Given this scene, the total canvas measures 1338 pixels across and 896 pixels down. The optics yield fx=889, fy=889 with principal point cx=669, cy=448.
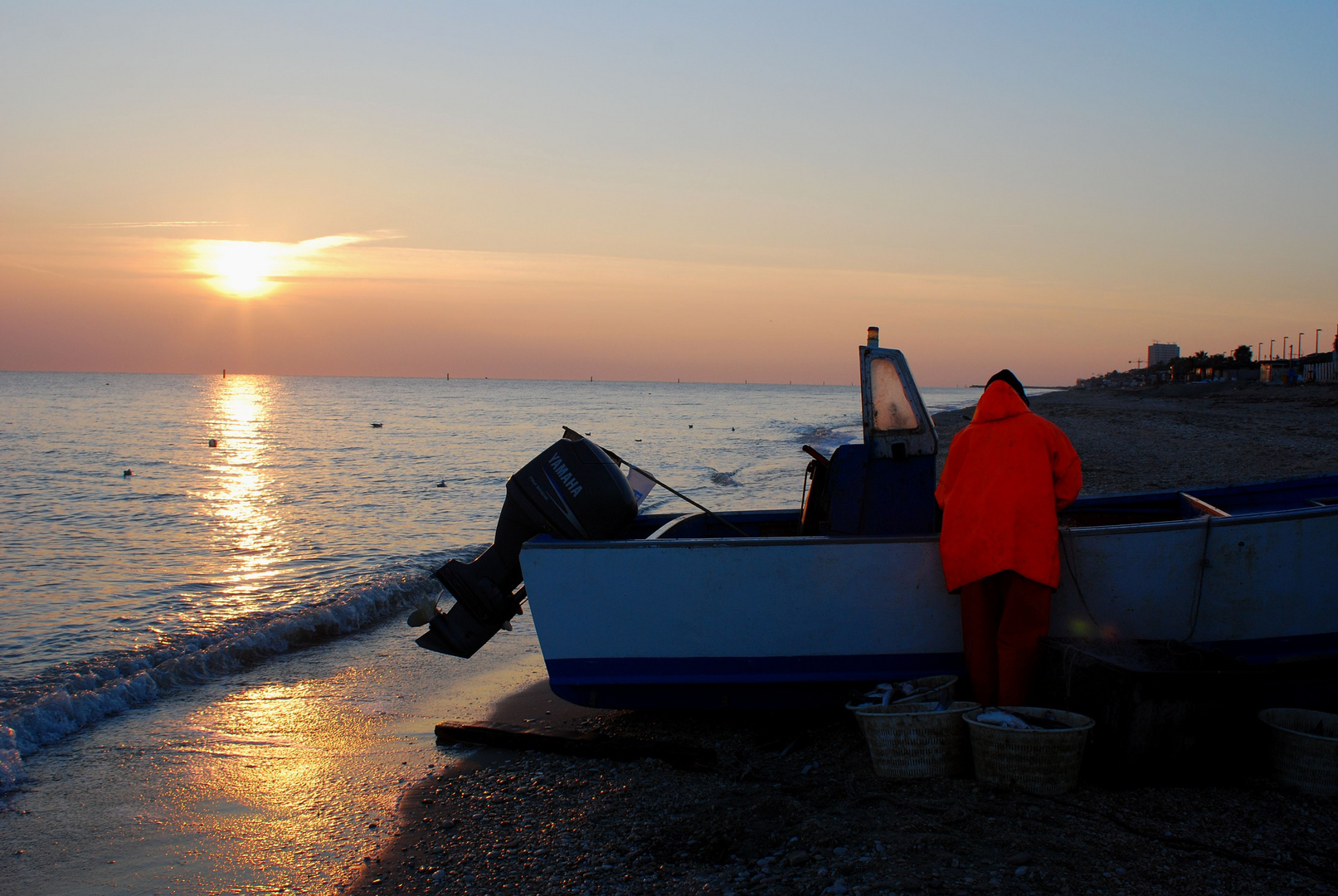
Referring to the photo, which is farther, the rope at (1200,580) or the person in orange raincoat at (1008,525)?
the rope at (1200,580)

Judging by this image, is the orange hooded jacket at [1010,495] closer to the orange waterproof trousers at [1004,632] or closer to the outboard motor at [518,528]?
the orange waterproof trousers at [1004,632]

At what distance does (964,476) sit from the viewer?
13.5ft

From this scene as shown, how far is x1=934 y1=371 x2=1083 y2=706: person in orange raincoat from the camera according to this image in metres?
4.02

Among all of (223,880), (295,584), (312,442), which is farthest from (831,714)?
(312,442)

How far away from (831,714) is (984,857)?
5.40 feet

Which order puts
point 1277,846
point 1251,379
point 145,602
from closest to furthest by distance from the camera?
point 1277,846 < point 145,602 < point 1251,379

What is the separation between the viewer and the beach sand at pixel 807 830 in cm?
310

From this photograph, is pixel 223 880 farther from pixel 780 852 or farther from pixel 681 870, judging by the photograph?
pixel 780 852

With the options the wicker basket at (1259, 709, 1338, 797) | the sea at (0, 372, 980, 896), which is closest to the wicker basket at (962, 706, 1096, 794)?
the wicker basket at (1259, 709, 1338, 797)

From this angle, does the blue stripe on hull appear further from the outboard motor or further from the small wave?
the small wave

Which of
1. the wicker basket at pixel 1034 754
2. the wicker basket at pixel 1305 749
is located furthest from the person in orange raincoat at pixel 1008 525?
the wicker basket at pixel 1305 749

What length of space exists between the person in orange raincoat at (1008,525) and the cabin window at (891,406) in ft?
2.72

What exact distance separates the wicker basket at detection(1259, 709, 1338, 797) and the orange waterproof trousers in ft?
3.11

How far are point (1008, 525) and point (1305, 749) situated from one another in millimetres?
1409
